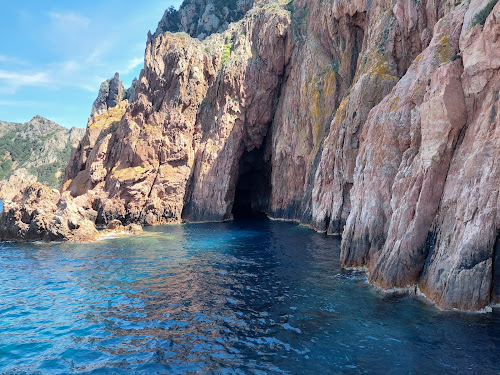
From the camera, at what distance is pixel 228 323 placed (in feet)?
48.6

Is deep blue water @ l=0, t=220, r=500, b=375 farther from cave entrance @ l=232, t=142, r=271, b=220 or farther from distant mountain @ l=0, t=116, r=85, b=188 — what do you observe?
distant mountain @ l=0, t=116, r=85, b=188

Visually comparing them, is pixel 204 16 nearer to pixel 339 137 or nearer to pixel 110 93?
pixel 110 93

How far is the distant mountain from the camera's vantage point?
16675 cm

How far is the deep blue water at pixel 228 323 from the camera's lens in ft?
37.1

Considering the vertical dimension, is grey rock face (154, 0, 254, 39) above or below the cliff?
above

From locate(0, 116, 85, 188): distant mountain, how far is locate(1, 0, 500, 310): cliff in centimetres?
11131

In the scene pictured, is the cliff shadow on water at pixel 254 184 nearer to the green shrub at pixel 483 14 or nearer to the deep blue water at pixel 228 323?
the deep blue water at pixel 228 323

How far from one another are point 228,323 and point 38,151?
20231 cm

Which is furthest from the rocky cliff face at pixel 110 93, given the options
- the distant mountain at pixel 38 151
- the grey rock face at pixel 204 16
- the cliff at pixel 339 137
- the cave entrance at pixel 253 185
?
the cave entrance at pixel 253 185

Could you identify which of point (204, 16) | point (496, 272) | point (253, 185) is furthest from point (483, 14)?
point (204, 16)

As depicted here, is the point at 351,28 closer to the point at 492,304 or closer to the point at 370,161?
the point at 370,161

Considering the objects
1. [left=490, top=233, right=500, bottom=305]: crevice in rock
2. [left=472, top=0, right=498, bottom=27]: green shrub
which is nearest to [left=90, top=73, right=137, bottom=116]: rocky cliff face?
[left=472, top=0, right=498, bottom=27]: green shrub

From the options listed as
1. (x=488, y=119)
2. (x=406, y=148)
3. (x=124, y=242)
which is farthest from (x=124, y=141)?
(x=488, y=119)

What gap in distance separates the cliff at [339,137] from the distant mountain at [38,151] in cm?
11131
